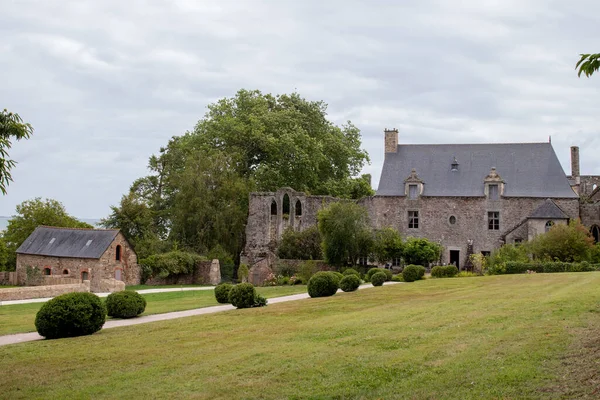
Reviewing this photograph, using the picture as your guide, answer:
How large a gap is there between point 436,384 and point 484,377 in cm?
77

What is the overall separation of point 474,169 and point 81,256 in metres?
27.3

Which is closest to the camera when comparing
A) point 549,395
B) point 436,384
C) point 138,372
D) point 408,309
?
point 549,395

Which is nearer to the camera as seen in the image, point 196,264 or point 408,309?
point 408,309

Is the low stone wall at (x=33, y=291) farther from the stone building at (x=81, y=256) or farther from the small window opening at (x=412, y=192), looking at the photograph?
the small window opening at (x=412, y=192)

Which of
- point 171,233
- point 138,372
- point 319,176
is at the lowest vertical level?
point 138,372

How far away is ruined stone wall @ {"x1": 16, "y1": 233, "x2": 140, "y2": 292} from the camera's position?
141ft

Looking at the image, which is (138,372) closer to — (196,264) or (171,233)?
(196,264)

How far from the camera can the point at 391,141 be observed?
49219mm

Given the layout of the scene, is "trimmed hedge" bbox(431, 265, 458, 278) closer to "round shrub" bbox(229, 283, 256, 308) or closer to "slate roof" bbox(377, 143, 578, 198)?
"slate roof" bbox(377, 143, 578, 198)

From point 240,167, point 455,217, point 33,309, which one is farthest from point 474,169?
point 33,309

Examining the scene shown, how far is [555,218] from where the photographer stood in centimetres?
4288

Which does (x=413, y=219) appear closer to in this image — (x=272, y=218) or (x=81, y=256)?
(x=272, y=218)

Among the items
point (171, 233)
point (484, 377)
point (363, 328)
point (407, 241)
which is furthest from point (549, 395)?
point (171, 233)

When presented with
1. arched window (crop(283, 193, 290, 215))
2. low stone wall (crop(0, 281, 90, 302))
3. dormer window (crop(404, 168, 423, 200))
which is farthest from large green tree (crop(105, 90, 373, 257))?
low stone wall (crop(0, 281, 90, 302))
